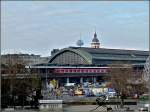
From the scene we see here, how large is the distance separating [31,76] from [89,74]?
2639 inches

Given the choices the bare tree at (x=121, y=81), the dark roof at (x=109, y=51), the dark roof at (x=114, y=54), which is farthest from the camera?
the dark roof at (x=109, y=51)

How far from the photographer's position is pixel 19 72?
122 ft

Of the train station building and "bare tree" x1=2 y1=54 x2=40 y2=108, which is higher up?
the train station building

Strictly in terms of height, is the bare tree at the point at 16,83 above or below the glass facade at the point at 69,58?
below

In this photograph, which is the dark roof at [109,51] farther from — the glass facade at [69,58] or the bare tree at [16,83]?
the bare tree at [16,83]

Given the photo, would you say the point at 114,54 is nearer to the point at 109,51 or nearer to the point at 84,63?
the point at 109,51

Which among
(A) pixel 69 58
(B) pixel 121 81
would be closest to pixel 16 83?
(B) pixel 121 81

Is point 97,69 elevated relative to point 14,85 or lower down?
elevated

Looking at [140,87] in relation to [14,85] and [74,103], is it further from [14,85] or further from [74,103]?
[14,85]

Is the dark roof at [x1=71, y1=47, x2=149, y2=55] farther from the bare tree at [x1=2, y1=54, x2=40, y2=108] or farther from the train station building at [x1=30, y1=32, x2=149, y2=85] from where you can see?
the bare tree at [x1=2, y1=54, x2=40, y2=108]

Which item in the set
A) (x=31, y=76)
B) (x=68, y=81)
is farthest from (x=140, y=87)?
(x=68, y=81)

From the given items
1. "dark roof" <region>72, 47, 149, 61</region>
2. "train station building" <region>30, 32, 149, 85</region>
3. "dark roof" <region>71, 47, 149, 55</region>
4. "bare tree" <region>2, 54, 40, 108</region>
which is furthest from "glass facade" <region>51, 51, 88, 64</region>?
"bare tree" <region>2, 54, 40, 108</region>

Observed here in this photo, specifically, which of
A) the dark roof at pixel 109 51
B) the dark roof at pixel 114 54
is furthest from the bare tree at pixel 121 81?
the dark roof at pixel 109 51

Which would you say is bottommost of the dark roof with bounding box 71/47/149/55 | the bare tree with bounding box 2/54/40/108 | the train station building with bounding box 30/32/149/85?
the bare tree with bounding box 2/54/40/108
